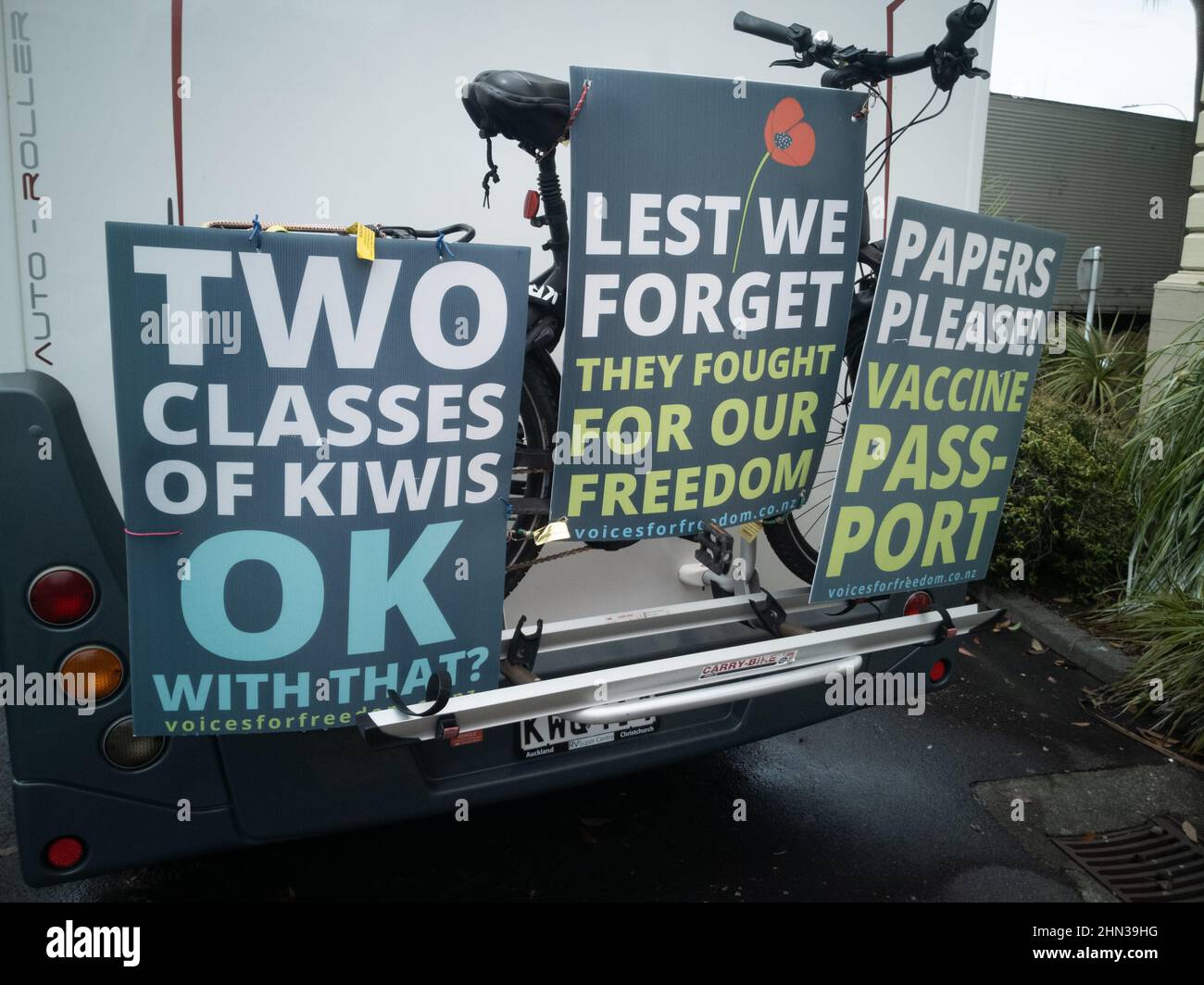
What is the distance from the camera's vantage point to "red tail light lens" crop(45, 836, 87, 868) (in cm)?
218

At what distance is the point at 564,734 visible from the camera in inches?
105

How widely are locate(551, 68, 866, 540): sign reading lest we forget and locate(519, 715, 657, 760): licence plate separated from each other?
52cm

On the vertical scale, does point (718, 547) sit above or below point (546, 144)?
below

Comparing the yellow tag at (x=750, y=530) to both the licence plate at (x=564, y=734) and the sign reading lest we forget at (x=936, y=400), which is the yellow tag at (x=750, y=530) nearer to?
the sign reading lest we forget at (x=936, y=400)

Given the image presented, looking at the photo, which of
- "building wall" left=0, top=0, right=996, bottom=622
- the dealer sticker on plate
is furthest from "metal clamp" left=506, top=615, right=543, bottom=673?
"building wall" left=0, top=0, right=996, bottom=622

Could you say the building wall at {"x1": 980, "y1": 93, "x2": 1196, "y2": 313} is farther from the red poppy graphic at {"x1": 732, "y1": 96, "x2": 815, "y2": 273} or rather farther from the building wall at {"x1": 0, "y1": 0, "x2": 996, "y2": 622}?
the red poppy graphic at {"x1": 732, "y1": 96, "x2": 815, "y2": 273}

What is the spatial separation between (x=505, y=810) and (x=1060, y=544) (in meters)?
3.70

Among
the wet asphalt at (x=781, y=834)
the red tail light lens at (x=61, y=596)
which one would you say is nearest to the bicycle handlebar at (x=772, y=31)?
the red tail light lens at (x=61, y=596)

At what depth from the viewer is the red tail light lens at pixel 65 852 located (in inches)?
85.9

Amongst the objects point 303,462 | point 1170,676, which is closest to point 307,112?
point 303,462

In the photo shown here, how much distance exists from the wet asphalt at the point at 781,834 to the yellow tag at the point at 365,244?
1.90 meters

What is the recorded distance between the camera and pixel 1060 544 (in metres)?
5.47

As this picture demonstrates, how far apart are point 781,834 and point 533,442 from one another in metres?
1.58

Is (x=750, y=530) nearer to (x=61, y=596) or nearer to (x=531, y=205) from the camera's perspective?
(x=531, y=205)
